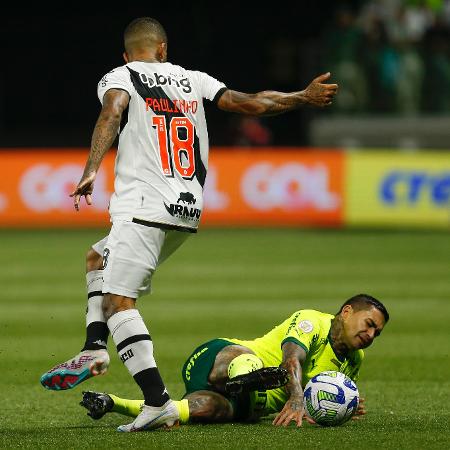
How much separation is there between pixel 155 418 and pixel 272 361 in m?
1.01

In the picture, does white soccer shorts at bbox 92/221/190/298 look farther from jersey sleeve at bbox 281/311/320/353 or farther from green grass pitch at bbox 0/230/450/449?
jersey sleeve at bbox 281/311/320/353

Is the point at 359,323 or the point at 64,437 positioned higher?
the point at 359,323

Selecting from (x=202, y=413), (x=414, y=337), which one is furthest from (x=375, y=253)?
(x=202, y=413)

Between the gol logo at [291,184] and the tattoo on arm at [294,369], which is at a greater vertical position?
the gol logo at [291,184]

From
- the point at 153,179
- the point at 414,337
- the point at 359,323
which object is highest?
the point at 153,179

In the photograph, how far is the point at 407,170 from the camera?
22.0 m

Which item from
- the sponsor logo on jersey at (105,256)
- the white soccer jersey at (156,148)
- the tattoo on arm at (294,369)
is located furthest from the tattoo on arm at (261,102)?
the tattoo on arm at (294,369)

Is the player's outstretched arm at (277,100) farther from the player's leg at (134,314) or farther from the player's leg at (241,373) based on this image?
the player's leg at (241,373)

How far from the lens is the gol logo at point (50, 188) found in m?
22.0

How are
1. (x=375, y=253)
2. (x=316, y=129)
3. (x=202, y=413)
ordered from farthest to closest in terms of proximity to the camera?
(x=316, y=129) < (x=375, y=253) < (x=202, y=413)

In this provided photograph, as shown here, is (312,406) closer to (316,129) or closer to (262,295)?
(262,295)

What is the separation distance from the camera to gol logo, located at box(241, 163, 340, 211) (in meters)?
22.1

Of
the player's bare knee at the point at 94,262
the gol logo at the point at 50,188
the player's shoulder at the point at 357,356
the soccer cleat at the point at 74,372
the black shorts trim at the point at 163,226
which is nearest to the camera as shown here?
the soccer cleat at the point at 74,372

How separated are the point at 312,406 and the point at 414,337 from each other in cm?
464
